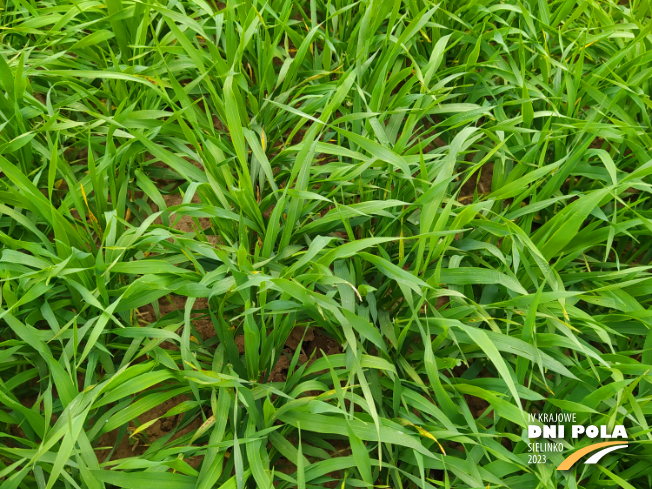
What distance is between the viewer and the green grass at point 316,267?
92cm

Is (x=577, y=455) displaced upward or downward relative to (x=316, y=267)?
downward

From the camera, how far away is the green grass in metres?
0.92

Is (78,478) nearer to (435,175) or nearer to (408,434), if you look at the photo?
(408,434)

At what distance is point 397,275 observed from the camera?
0.95 metres

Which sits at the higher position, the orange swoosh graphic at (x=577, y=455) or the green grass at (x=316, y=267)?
the green grass at (x=316, y=267)

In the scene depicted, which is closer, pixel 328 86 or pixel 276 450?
pixel 276 450

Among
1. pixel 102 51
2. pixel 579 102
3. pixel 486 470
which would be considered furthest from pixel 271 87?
pixel 486 470

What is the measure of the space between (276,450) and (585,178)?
104 centimetres

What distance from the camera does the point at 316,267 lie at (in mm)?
971

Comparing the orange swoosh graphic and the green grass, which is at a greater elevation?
the green grass
